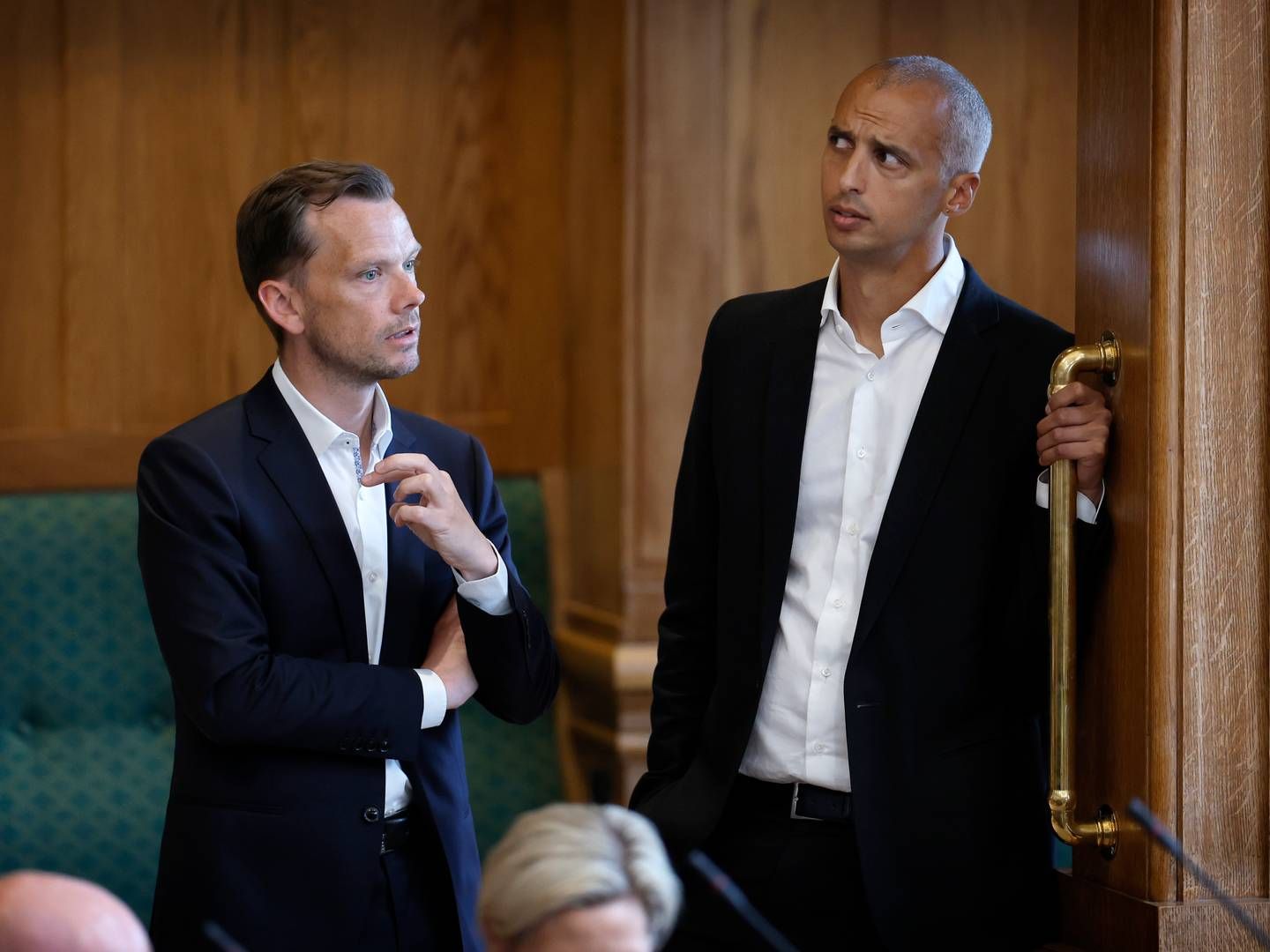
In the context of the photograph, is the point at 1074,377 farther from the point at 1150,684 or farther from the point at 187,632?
the point at 187,632

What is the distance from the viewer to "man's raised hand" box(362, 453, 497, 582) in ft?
7.77

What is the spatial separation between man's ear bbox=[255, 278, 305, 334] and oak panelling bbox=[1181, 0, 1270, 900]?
1376mm

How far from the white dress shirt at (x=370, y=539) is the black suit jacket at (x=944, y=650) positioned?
0.38 metres

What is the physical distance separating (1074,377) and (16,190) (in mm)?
2769

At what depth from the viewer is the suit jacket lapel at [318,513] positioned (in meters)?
2.46

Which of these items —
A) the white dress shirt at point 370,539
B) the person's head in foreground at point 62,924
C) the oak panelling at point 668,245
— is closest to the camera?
the person's head in foreground at point 62,924

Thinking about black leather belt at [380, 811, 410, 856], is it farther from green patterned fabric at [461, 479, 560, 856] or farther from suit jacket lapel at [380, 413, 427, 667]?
green patterned fabric at [461, 479, 560, 856]

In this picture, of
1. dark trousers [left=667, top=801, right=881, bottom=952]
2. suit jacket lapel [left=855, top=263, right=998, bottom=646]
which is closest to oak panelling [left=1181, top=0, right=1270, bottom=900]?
suit jacket lapel [left=855, top=263, right=998, bottom=646]

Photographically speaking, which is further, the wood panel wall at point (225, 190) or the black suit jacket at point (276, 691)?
the wood panel wall at point (225, 190)

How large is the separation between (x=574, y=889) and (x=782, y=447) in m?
1.12

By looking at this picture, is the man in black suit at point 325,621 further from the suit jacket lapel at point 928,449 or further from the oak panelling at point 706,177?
the oak panelling at point 706,177

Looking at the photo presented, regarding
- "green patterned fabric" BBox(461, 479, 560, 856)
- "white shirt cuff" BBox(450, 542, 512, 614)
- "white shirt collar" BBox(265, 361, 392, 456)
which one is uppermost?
"white shirt collar" BBox(265, 361, 392, 456)

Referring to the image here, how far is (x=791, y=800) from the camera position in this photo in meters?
2.35

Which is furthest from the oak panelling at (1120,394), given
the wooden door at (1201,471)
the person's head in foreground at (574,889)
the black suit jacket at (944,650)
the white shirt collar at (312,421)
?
the white shirt collar at (312,421)
